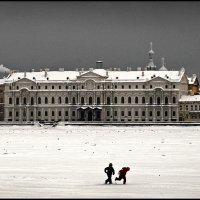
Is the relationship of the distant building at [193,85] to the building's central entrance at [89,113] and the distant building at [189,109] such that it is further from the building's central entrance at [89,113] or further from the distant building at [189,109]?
the building's central entrance at [89,113]

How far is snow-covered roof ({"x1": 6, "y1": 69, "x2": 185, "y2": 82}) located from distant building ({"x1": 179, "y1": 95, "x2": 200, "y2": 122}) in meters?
3.79

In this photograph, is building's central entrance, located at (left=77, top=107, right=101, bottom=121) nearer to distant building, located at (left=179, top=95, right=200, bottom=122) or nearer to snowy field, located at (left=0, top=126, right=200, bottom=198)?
distant building, located at (left=179, top=95, right=200, bottom=122)

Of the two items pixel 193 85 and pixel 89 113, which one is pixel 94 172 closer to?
pixel 89 113

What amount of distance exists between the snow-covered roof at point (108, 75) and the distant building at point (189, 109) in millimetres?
3794

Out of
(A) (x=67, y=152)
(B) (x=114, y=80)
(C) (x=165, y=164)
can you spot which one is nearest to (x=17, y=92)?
(B) (x=114, y=80)

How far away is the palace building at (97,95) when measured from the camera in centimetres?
10081

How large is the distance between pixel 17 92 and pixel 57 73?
307 inches

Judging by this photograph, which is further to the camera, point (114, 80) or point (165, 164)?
point (114, 80)

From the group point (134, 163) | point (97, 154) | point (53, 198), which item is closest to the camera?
point (53, 198)

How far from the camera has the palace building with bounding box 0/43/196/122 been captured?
101m

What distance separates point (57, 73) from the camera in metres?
108

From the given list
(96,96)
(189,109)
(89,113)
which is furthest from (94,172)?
(96,96)

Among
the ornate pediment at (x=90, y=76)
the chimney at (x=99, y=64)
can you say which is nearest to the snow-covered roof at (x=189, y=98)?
the ornate pediment at (x=90, y=76)

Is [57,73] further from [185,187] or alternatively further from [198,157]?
[185,187]
